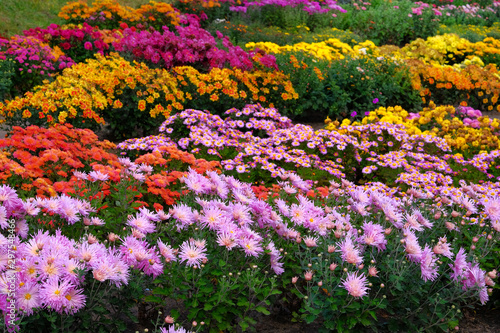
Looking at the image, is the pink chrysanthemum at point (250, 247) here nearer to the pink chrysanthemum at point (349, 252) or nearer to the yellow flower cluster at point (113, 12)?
the pink chrysanthemum at point (349, 252)

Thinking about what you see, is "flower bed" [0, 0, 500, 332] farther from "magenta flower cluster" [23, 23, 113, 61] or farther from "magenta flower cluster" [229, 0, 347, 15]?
"magenta flower cluster" [229, 0, 347, 15]

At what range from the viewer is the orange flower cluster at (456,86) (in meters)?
8.77

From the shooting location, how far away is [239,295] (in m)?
2.42

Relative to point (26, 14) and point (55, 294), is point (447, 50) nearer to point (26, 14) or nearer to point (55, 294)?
point (26, 14)

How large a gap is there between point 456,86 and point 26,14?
35.1 ft

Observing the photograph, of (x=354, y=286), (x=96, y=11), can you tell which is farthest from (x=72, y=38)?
(x=354, y=286)

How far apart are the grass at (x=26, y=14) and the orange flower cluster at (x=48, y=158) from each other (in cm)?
783

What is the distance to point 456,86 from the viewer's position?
8.80 m

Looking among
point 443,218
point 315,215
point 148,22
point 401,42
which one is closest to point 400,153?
point 443,218

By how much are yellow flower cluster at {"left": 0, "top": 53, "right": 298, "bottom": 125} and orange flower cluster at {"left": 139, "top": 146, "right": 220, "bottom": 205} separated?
1373mm

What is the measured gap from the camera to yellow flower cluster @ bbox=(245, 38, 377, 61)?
28.5 ft

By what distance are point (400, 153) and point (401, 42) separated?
10132 mm

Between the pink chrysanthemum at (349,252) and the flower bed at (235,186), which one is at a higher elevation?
the pink chrysanthemum at (349,252)

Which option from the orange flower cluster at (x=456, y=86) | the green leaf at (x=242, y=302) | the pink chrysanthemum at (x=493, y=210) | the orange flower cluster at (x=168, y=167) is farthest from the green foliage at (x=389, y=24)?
the green leaf at (x=242, y=302)
